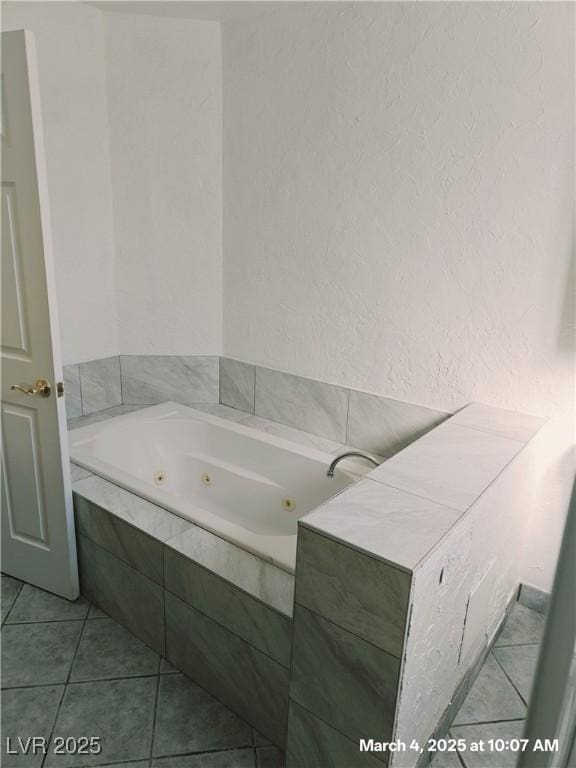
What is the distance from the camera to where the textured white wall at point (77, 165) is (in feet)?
8.09

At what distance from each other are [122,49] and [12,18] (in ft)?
1.63

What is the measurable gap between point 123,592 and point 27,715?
1.50 ft

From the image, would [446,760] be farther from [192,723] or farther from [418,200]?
[418,200]

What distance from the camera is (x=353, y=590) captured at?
1242 mm

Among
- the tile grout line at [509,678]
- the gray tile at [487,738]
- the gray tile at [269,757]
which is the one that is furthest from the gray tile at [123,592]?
the tile grout line at [509,678]

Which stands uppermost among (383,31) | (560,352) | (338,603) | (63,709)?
(383,31)

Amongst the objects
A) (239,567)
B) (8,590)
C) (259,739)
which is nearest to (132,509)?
(239,567)

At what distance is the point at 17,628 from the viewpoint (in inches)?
81.4

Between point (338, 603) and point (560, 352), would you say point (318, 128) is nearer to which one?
point (560, 352)

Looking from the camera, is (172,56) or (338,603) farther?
(172,56)

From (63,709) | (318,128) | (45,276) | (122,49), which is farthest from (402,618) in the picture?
(122,49)

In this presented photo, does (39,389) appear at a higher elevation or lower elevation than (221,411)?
higher

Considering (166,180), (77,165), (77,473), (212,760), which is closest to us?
(212,760)

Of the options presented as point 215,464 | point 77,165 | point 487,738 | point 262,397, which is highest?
point 77,165
